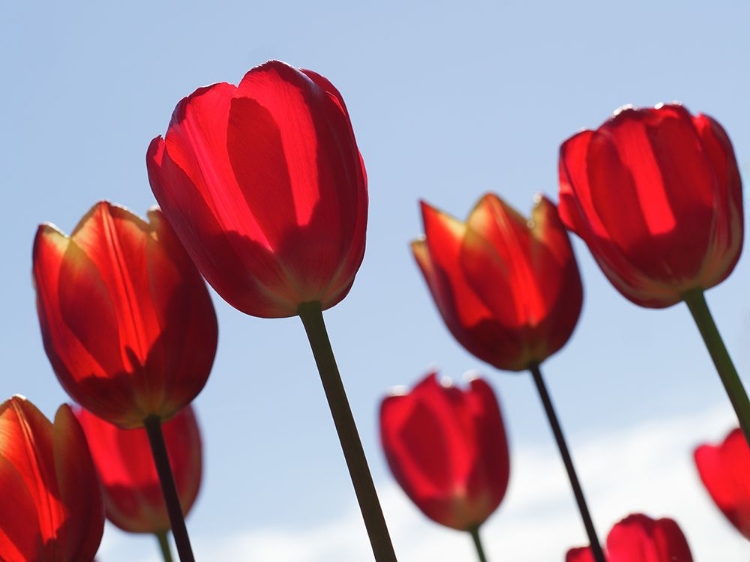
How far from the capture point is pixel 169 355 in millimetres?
591

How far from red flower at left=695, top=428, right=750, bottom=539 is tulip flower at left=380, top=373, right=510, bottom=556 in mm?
210

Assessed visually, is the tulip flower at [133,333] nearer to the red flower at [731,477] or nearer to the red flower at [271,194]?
the red flower at [271,194]

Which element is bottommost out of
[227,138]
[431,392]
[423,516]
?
[423,516]

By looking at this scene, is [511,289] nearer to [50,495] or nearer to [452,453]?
[452,453]

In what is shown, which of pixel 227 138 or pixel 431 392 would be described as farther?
pixel 431 392

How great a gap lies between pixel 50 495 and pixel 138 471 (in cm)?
21

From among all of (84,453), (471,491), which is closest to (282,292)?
(84,453)

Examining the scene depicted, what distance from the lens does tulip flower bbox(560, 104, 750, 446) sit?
708 mm

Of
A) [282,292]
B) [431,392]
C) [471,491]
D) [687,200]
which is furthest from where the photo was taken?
[431,392]

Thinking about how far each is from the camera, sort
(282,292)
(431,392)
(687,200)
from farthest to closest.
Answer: (431,392), (687,200), (282,292)

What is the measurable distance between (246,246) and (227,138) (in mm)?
65

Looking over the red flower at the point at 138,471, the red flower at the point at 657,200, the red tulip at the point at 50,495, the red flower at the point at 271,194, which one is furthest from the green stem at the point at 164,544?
the red flower at the point at 657,200

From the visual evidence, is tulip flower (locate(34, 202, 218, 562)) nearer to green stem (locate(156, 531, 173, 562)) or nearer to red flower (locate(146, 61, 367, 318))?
red flower (locate(146, 61, 367, 318))

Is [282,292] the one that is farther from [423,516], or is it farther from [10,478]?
[423,516]
